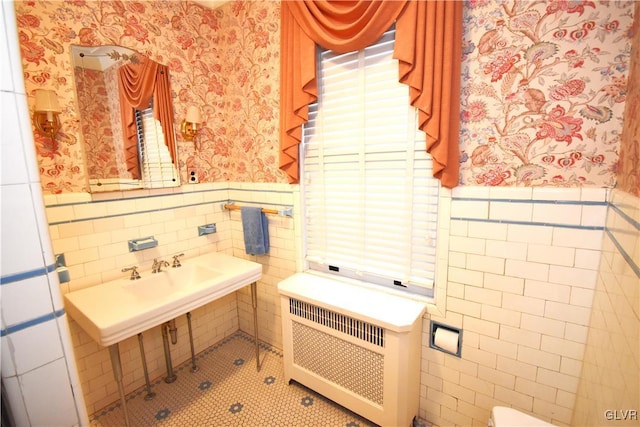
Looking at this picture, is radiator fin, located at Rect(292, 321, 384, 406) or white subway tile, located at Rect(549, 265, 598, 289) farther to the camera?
radiator fin, located at Rect(292, 321, 384, 406)

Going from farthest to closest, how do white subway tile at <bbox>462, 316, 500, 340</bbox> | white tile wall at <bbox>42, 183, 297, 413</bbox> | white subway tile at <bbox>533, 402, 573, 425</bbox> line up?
white tile wall at <bbox>42, 183, 297, 413</bbox>, white subway tile at <bbox>462, 316, 500, 340</bbox>, white subway tile at <bbox>533, 402, 573, 425</bbox>

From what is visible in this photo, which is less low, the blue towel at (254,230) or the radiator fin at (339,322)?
the blue towel at (254,230)

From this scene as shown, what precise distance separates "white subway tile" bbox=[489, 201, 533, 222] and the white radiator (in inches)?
23.5

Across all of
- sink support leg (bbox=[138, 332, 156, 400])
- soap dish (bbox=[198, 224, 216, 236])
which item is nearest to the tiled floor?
sink support leg (bbox=[138, 332, 156, 400])

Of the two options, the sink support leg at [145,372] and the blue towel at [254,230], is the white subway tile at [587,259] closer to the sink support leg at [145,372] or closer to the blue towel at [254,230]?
the blue towel at [254,230]

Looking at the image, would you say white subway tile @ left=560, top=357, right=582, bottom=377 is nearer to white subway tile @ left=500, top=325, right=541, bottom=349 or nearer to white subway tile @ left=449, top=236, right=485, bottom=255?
white subway tile @ left=500, top=325, right=541, bottom=349

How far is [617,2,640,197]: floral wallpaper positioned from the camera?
0.79m

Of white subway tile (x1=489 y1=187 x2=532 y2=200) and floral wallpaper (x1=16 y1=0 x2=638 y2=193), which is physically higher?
floral wallpaper (x1=16 y1=0 x2=638 y2=193)

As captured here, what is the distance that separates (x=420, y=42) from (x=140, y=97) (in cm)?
169

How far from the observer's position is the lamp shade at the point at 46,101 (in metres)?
1.29

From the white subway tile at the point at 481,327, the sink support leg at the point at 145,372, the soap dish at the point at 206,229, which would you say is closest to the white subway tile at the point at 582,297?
the white subway tile at the point at 481,327

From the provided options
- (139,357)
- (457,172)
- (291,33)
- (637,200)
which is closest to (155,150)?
(291,33)

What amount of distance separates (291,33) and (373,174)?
984mm

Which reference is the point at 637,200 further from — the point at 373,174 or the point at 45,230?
the point at 45,230
